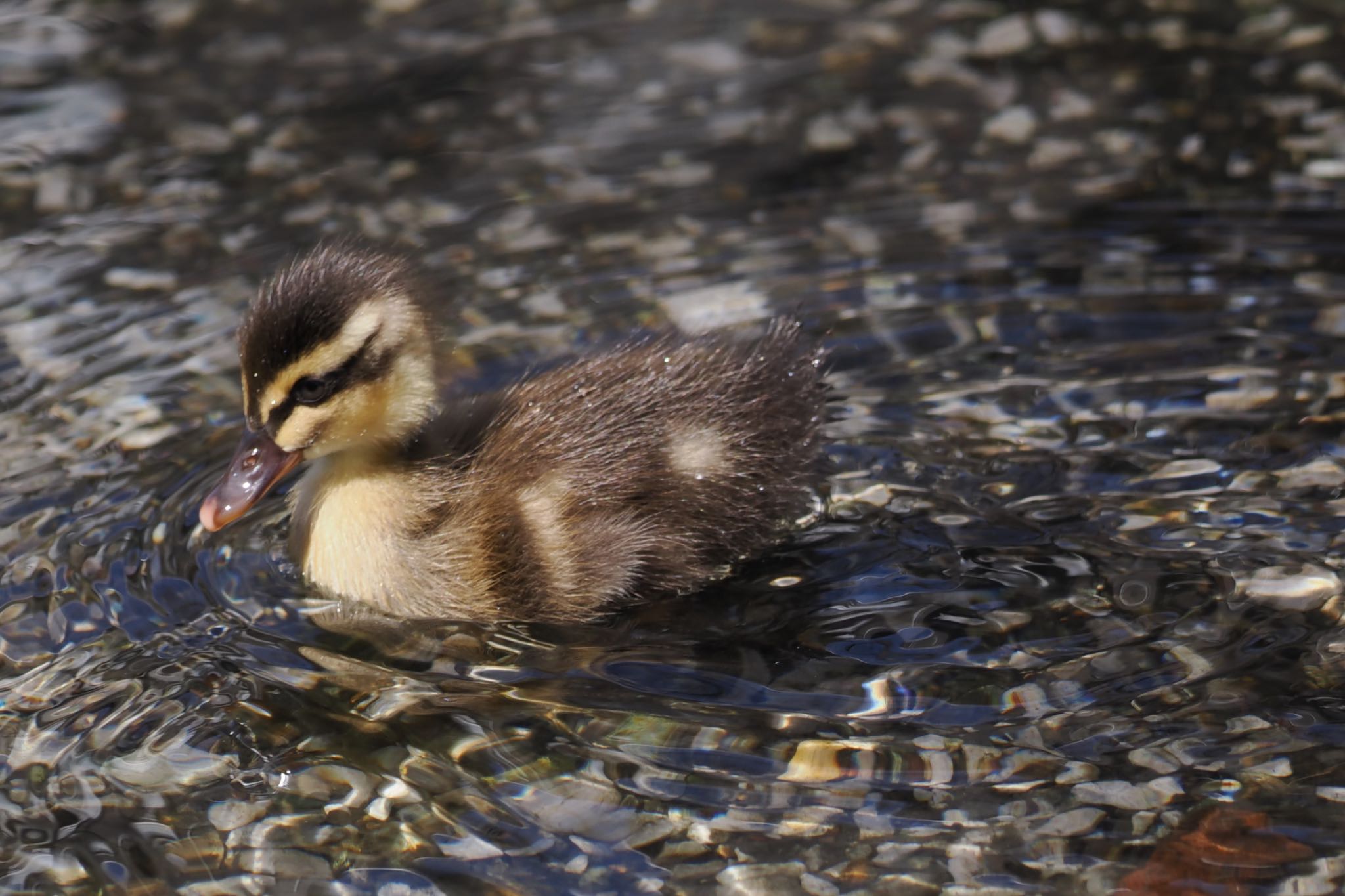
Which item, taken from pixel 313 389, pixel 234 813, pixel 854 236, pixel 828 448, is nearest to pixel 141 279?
pixel 313 389

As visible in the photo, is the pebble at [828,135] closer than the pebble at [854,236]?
No

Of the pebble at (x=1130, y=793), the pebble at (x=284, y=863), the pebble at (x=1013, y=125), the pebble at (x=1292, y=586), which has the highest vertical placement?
the pebble at (x=1013, y=125)

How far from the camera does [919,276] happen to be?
5570 millimetres

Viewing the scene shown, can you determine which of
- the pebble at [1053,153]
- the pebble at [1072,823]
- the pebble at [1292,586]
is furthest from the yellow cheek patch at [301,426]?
the pebble at [1053,153]

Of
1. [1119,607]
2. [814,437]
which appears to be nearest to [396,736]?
[814,437]

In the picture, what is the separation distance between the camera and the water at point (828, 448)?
11.3 feet

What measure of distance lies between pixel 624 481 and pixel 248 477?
0.87 meters

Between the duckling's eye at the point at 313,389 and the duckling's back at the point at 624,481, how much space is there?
0.37 m

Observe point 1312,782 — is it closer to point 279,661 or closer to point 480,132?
point 279,661

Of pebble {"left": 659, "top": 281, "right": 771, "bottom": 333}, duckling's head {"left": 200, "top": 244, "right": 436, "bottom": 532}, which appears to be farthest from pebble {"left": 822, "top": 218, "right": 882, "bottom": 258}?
duckling's head {"left": 200, "top": 244, "right": 436, "bottom": 532}

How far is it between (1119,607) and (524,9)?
4.55 meters

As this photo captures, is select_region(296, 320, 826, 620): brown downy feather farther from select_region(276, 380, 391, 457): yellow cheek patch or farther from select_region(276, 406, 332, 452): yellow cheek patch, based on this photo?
select_region(276, 406, 332, 452): yellow cheek patch

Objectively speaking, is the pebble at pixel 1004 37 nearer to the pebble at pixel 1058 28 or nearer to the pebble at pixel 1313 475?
the pebble at pixel 1058 28

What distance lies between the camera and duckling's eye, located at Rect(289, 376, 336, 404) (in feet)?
13.1
